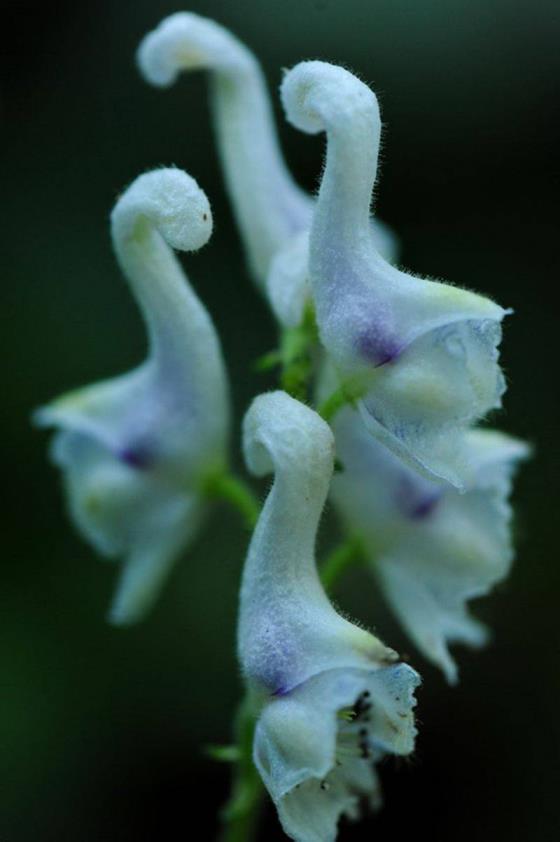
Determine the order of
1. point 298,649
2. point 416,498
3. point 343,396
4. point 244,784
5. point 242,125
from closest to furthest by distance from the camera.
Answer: point 298,649 < point 343,396 < point 244,784 < point 416,498 < point 242,125

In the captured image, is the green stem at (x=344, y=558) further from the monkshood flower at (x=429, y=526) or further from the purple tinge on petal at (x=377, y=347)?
the purple tinge on petal at (x=377, y=347)

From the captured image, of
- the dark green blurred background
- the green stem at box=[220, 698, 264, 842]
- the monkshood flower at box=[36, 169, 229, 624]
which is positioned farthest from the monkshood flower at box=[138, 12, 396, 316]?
the dark green blurred background

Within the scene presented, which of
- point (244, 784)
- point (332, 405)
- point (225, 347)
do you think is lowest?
point (225, 347)

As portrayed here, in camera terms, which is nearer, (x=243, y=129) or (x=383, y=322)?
(x=383, y=322)

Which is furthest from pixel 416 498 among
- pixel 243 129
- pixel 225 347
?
pixel 225 347

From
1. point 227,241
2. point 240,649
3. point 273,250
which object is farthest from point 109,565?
point 240,649

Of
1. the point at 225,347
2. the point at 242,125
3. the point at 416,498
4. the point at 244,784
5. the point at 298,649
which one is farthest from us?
the point at 225,347

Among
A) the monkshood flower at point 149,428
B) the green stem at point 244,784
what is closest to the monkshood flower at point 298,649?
the green stem at point 244,784

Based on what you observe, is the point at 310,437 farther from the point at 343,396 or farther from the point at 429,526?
the point at 429,526
